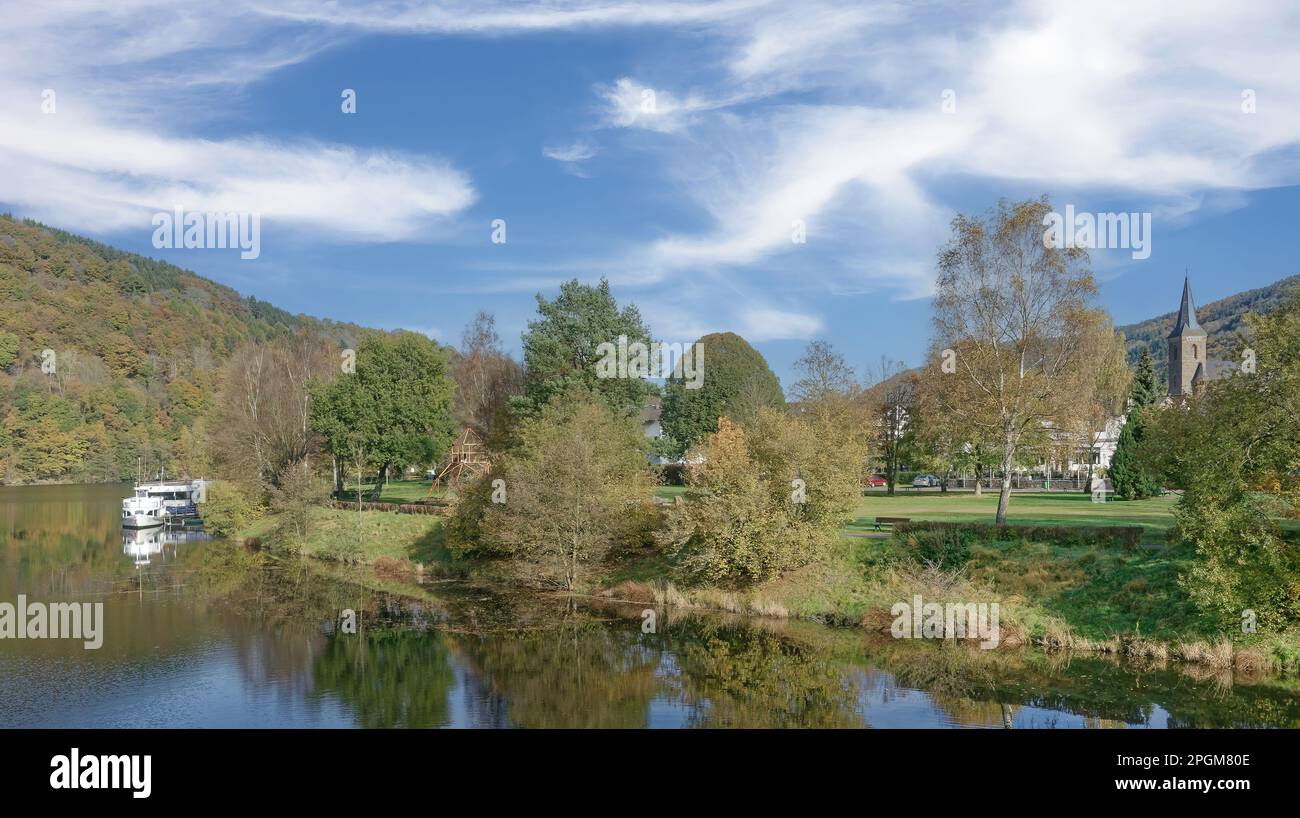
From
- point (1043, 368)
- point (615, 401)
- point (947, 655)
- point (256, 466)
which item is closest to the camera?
point (947, 655)

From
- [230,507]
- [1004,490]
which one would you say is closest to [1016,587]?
[1004,490]

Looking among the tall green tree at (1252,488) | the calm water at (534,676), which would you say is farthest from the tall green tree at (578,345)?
the tall green tree at (1252,488)

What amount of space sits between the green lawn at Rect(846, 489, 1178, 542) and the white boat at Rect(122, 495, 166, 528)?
1867 inches

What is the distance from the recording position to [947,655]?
24.8 meters

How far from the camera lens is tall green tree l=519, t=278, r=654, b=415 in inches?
1820

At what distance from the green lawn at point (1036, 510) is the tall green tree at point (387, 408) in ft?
92.3

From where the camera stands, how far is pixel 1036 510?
4019 cm

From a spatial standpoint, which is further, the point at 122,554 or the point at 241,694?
the point at 122,554

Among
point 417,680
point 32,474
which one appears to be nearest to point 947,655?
point 417,680

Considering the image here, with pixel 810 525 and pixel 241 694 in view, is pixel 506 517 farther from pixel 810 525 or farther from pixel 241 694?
pixel 241 694

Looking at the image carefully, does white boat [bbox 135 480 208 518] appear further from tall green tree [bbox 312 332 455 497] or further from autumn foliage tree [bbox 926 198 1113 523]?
autumn foliage tree [bbox 926 198 1113 523]

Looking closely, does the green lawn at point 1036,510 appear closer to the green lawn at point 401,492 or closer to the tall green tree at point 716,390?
the tall green tree at point 716,390

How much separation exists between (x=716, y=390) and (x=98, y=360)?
92.7m
